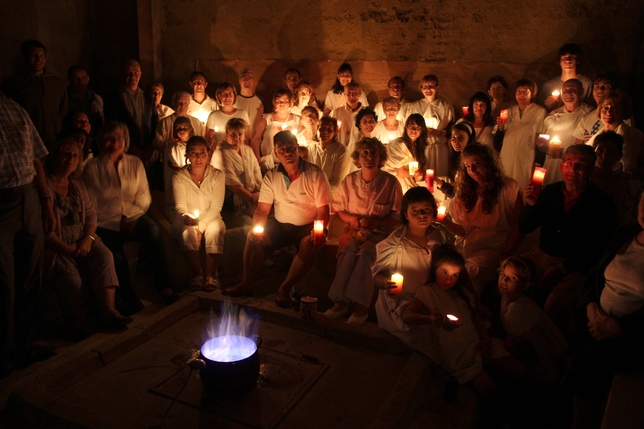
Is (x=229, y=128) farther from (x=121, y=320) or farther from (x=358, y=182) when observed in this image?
(x=121, y=320)

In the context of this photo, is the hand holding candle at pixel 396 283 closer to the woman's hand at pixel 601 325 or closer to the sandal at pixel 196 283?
the woman's hand at pixel 601 325

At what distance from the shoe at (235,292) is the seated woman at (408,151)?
6.51 feet

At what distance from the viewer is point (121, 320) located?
13.3 ft

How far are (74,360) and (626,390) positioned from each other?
3273mm

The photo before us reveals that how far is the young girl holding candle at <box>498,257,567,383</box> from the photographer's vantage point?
3.33 metres

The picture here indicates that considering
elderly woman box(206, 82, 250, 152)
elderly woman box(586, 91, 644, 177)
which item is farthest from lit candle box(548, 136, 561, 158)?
elderly woman box(206, 82, 250, 152)

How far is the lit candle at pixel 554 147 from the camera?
4390 millimetres

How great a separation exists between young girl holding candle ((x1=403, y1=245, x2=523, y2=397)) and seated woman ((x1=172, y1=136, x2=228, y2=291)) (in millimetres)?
2134

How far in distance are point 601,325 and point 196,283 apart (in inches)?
129

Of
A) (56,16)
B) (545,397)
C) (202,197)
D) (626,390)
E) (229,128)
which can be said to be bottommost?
(545,397)

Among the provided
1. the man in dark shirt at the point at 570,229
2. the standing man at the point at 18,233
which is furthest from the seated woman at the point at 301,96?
the standing man at the point at 18,233

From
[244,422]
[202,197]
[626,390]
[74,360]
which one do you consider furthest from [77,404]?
[626,390]

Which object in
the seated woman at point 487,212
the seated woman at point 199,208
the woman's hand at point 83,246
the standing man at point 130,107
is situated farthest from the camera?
the standing man at point 130,107

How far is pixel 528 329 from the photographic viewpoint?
132 inches
